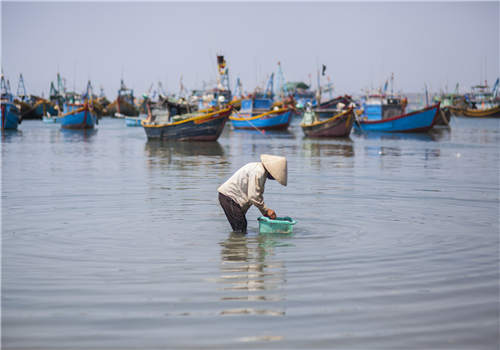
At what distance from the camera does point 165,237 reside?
842 centimetres

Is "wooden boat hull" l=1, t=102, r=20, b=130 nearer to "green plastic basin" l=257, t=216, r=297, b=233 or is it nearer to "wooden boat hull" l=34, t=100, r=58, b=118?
"green plastic basin" l=257, t=216, r=297, b=233

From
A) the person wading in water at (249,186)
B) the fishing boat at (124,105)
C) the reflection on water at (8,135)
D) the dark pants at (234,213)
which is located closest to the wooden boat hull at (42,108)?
the fishing boat at (124,105)

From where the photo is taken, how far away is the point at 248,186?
779 cm

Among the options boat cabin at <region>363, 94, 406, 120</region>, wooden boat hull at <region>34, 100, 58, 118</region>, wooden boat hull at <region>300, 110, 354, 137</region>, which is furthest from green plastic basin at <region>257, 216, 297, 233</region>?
wooden boat hull at <region>34, 100, 58, 118</region>

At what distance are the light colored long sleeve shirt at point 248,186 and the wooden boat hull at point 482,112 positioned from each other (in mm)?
106195

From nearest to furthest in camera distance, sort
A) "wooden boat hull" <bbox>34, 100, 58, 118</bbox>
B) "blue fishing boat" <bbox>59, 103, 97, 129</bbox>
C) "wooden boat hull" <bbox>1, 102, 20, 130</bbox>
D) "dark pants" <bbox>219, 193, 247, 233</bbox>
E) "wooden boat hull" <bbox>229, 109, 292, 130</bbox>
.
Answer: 1. "dark pants" <bbox>219, 193, 247, 233</bbox>
2. "wooden boat hull" <bbox>1, 102, 20, 130</bbox>
3. "wooden boat hull" <bbox>229, 109, 292, 130</bbox>
4. "blue fishing boat" <bbox>59, 103, 97, 129</bbox>
5. "wooden boat hull" <bbox>34, 100, 58, 118</bbox>

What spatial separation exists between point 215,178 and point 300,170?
11.1 feet

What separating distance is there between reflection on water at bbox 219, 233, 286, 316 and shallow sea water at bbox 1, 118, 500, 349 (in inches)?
0.9

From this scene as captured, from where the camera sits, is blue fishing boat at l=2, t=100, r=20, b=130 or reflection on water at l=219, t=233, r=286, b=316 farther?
blue fishing boat at l=2, t=100, r=20, b=130

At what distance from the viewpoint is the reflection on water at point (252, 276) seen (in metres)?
5.33

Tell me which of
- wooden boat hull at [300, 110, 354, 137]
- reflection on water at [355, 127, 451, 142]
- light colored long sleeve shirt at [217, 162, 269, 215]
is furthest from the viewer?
reflection on water at [355, 127, 451, 142]

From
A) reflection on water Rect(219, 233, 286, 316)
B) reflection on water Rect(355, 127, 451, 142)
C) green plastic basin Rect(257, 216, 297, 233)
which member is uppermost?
reflection on water Rect(355, 127, 451, 142)

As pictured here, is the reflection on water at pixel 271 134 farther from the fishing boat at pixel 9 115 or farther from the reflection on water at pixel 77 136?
the fishing boat at pixel 9 115

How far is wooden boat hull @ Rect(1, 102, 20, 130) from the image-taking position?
1944 inches
